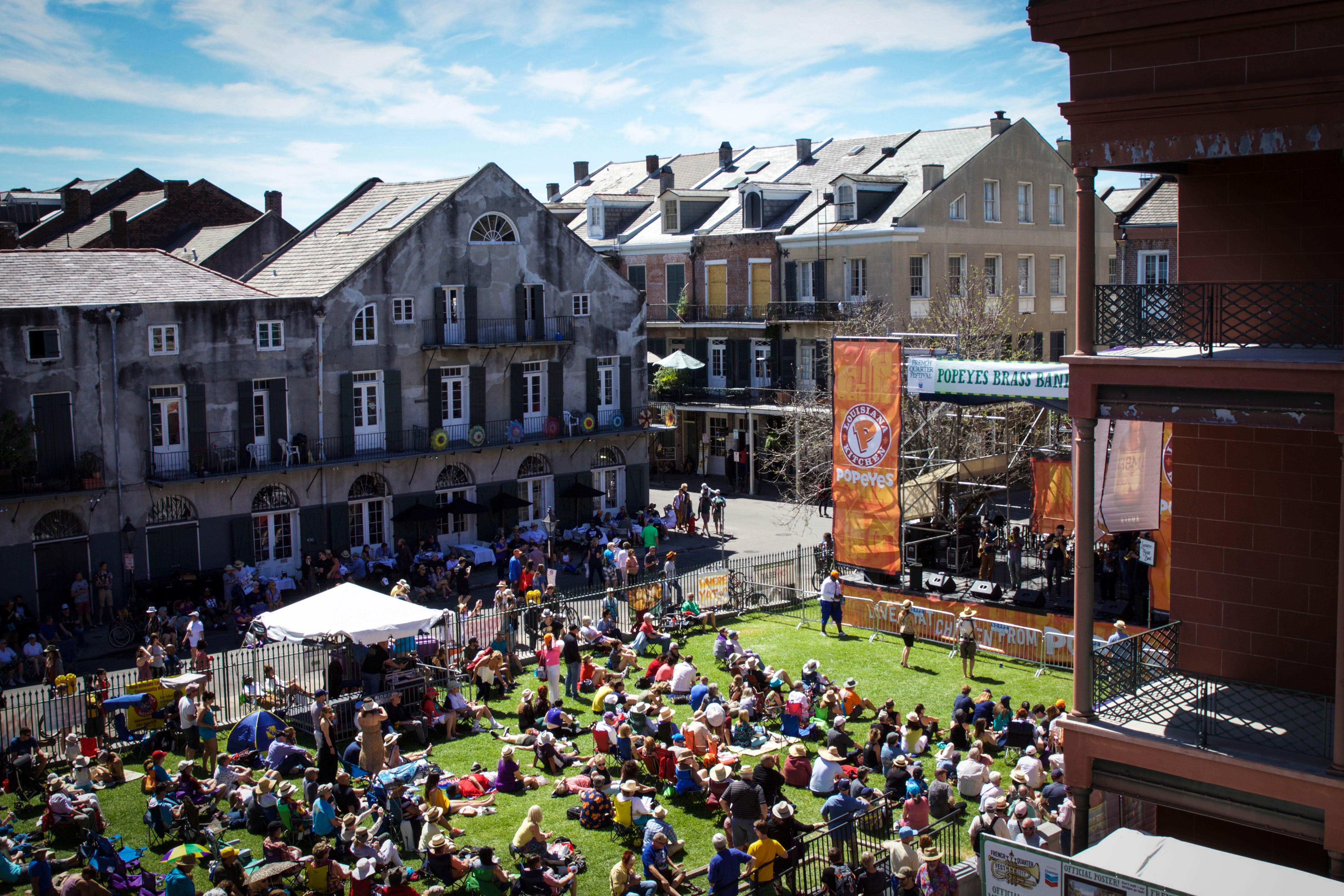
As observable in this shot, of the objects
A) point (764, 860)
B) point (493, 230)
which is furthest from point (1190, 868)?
point (493, 230)

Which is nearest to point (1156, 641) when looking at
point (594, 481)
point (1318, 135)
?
point (1318, 135)

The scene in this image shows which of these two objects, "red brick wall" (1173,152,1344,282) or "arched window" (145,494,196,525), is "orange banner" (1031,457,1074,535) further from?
"arched window" (145,494,196,525)

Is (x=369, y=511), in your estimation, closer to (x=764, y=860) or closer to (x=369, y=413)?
(x=369, y=413)

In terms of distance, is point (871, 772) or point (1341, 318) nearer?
point (1341, 318)

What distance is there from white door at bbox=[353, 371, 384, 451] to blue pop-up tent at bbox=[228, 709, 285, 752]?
1507 centimetres

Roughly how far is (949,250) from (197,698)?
32.6 metres

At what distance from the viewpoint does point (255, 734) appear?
59.2 feet

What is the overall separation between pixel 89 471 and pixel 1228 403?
24.9m

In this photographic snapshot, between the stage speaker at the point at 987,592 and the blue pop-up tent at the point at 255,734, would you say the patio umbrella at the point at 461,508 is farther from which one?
the blue pop-up tent at the point at 255,734

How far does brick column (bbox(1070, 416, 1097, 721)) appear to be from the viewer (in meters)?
11.4

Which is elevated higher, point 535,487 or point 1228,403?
point 1228,403

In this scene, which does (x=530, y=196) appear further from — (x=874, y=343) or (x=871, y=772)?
(x=871, y=772)

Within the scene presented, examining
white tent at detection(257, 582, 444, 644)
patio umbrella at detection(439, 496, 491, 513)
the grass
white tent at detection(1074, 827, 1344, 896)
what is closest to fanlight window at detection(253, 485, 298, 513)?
patio umbrella at detection(439, 496, 491, 513)

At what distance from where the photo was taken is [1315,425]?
10352mm
